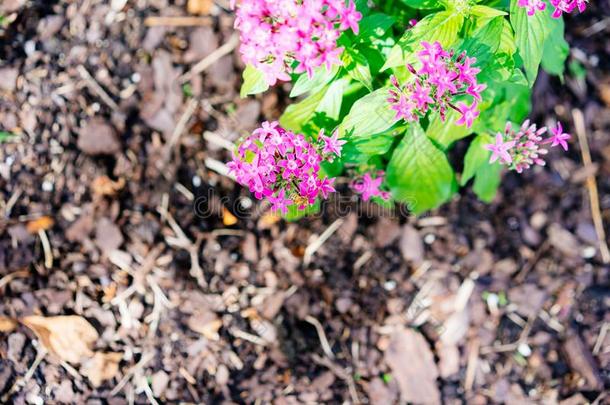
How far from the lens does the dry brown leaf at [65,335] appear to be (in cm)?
255

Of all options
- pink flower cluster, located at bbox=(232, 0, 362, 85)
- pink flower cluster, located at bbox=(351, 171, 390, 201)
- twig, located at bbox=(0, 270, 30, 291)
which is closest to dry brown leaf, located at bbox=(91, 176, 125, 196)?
twig, located at bbox=(0, 270, 30, 291)

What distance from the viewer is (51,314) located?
262cm

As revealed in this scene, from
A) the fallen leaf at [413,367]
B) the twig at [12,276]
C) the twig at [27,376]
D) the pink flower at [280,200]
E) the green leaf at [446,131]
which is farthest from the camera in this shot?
the fallen leaf at [413,367]

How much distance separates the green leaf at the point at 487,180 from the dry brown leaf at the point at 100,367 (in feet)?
5.89

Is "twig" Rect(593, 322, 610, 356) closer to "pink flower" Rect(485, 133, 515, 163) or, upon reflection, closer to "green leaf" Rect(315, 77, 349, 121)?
"pink flower" Rect(485, 133, 515, 163)

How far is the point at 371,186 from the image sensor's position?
2.28m

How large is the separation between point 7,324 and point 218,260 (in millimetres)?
948

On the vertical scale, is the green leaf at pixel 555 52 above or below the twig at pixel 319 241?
above

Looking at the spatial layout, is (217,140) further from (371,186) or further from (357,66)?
(357,66)

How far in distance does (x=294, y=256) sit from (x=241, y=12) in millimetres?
1502

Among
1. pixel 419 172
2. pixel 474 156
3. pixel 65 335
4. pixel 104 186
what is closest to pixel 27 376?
pixel 65 335

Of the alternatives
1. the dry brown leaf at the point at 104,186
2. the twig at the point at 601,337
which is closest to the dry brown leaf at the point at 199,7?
the dry brown leaf at the point at 104,186

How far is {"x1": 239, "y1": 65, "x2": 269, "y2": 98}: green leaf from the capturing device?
75.8 inches

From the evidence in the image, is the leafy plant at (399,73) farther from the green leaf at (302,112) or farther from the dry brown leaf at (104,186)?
the dry brown leaf at (104,186)
